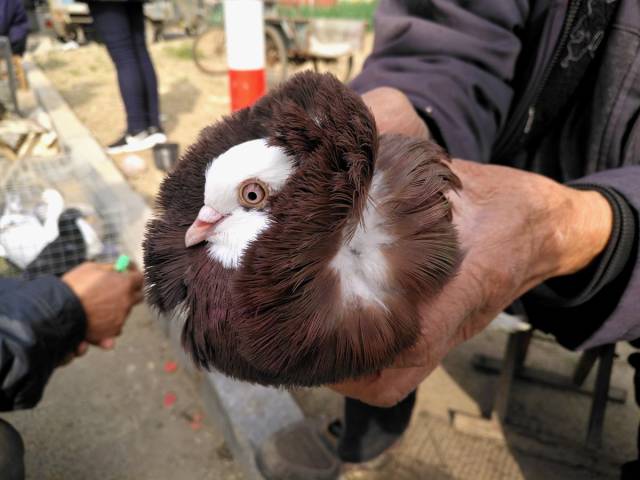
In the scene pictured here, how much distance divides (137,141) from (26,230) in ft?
5.95

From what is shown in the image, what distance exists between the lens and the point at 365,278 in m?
0.58

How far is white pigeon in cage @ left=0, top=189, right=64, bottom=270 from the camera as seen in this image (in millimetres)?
1745

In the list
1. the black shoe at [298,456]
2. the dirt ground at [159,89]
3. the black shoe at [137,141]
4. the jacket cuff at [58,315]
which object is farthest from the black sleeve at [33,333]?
the black shoe at [137,141]

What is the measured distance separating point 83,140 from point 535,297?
10.9 feet

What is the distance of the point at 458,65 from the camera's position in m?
1.07

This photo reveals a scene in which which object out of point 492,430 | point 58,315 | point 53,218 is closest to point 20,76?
point 53,218

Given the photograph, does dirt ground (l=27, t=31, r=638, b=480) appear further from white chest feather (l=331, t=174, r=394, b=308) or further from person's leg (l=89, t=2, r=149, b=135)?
person's leg (l=89, t=2, r=149, b=135)

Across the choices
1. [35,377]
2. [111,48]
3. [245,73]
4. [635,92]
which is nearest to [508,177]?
[635,92]

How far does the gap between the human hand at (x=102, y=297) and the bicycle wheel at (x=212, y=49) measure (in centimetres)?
557

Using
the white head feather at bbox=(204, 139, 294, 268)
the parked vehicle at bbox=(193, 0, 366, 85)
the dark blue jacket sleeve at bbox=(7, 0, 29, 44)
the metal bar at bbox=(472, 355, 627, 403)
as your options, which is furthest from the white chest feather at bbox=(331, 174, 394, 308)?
the parked vehicle at bbox=(193, 0, 366, 85)

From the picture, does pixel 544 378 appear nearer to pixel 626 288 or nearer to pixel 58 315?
pixel 626 288

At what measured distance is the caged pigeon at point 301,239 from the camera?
1.70 feet

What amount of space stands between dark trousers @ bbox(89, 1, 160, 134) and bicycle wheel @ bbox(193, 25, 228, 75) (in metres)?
3.26

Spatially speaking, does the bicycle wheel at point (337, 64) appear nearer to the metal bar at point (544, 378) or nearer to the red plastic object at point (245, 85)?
the red plastic object at point (245, 85)
